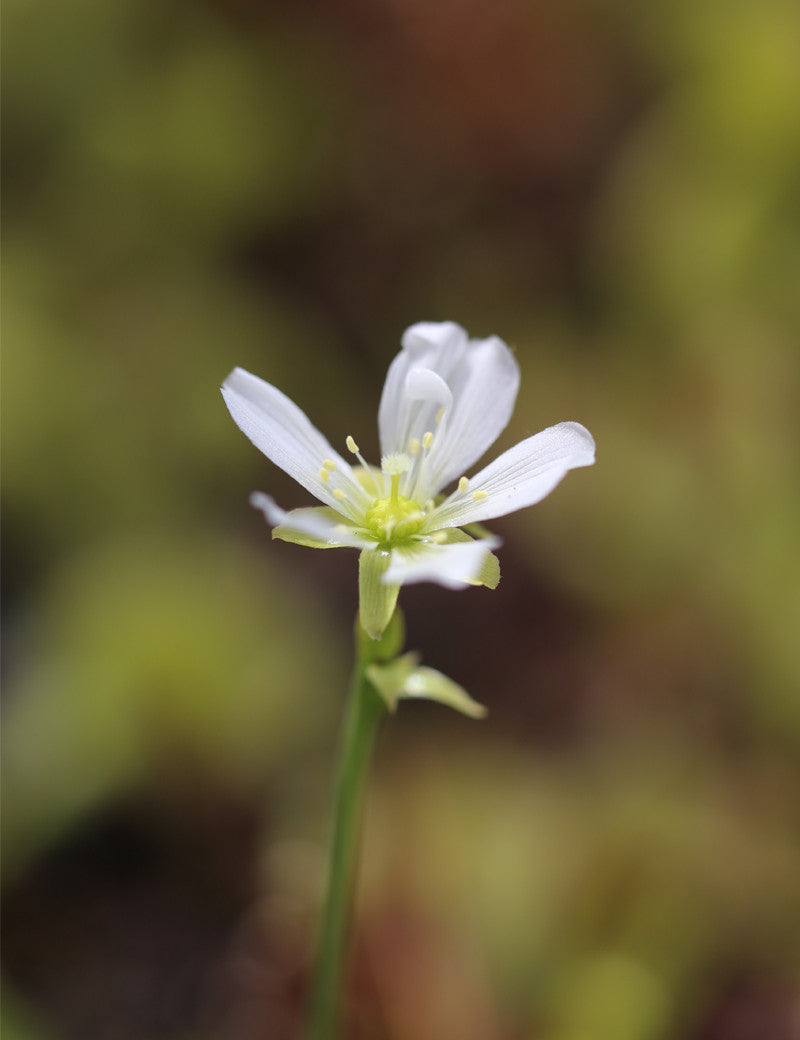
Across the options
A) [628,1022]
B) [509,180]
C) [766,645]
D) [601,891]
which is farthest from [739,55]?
[628,1022]

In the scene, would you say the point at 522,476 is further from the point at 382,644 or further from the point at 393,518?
the point at 382,644

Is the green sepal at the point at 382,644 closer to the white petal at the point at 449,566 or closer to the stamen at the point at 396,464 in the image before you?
the white petal at the point at 449,566

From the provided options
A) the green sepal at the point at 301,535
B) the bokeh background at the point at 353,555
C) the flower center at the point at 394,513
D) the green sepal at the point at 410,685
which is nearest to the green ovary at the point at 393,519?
the flower center at the point at 394,513

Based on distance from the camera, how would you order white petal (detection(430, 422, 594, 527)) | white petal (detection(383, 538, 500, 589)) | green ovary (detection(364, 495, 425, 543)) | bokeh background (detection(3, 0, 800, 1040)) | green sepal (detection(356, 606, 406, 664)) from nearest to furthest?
1. white petal (detection(383, 538, 500, 589))
2. white petal (detection(430, 422, 594, 527))
3. green sepal (detection(356, 606, 406, 664))
4. green ovary (detection(364, 495, 425, 543))
5. bokeh background (detection(3, 0, 800, 1040))

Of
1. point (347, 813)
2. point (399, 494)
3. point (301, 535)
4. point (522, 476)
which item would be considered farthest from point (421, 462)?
point (347, 813)

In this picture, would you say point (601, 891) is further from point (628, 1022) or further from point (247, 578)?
point (247, 578)

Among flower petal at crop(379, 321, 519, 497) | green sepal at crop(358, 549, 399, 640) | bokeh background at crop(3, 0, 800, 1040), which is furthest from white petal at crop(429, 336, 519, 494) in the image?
bokeh background at crop(3, 0, 800, 1040)

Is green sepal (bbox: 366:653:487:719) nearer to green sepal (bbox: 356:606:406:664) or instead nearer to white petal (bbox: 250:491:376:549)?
green sepal (bbox: 356:606:406:664)
